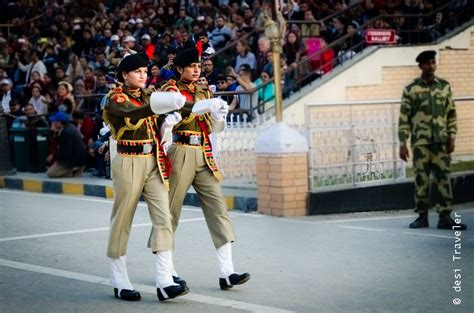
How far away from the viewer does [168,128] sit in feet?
28.1

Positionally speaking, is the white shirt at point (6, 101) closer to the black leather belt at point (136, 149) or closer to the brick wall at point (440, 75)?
the brick wall at point (440, 75)

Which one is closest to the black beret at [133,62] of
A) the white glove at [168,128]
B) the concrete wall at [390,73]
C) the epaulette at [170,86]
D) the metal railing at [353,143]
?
the epaulette at [170,86]

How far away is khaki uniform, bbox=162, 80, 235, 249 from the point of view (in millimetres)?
9086

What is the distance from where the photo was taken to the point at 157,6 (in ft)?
84.2

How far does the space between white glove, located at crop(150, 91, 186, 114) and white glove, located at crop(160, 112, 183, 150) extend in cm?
23

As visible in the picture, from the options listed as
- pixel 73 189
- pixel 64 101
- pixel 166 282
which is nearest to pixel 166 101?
pixel 166 282

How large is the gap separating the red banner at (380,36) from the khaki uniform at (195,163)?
1091 cm

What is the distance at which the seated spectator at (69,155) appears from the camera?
18641mm

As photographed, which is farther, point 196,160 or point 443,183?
point 443,183

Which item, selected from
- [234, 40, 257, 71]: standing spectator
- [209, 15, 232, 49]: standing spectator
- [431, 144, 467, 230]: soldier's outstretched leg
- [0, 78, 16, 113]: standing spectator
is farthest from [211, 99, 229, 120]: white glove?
[0, 78, 16, 113]: standing spectator

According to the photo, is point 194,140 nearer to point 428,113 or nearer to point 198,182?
point 198,182

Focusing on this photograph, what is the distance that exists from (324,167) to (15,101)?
431 inches

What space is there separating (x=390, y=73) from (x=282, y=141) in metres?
7.18

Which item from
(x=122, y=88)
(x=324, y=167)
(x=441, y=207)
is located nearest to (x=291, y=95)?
(x=324, y=167)
